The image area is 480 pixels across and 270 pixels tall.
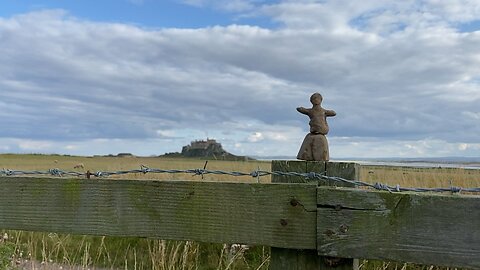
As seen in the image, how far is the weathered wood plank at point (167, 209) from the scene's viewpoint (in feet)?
7.94

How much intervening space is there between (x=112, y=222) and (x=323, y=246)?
41.4 inches

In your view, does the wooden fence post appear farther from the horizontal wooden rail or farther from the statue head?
the statue head

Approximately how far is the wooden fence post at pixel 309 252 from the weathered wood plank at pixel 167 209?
8 centimetres

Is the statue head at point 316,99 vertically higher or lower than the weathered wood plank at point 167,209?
higher

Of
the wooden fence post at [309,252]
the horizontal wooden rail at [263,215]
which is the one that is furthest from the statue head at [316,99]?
the horizontal wooden rail at [263,215]

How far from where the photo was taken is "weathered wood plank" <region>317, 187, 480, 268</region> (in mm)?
2207

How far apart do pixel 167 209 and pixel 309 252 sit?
0.71 meters

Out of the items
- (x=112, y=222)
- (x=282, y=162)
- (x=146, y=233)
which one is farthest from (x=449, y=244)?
(x=112, y=222)

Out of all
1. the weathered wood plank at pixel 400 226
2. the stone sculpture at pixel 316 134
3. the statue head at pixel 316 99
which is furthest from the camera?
the statue head at pixel 316 99

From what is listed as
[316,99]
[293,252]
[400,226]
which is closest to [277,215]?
[293,252]

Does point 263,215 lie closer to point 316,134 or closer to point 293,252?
point 293,252

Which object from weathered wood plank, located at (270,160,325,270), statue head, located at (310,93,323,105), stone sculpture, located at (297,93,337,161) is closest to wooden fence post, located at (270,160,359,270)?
weathered wood plank, located at (270,160,325,270)

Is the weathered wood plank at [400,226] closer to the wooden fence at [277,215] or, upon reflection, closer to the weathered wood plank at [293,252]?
the wooden fence at [277,215]

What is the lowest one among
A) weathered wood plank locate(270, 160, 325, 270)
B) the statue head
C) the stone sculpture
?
weathered wood plank locate(270, 160, 325, 270)
